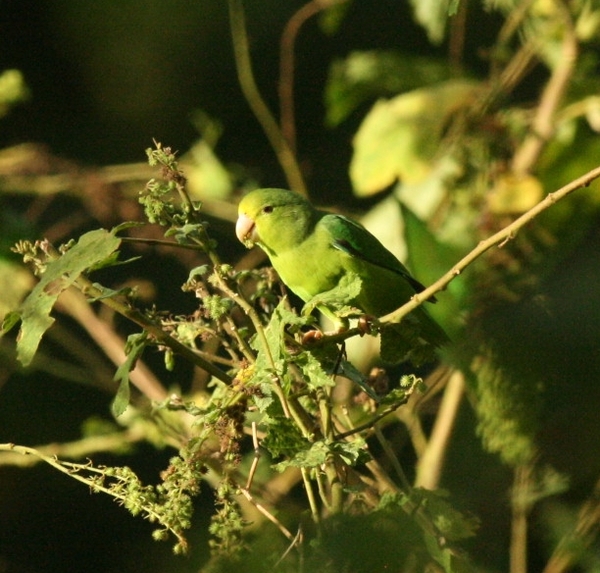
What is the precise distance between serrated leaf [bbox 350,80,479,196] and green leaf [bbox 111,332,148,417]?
6.46 feet

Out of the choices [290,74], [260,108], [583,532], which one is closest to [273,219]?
[260,108]

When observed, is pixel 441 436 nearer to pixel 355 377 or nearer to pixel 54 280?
pixel 355 377

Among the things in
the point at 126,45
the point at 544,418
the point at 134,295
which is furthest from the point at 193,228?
the point at 126,45

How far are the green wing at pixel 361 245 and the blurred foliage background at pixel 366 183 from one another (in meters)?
0.13

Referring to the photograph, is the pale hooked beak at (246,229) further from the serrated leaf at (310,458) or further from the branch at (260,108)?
the serrated leaf at (310,458)

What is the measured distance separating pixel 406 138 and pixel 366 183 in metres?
0.19

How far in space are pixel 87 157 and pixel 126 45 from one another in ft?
2.43

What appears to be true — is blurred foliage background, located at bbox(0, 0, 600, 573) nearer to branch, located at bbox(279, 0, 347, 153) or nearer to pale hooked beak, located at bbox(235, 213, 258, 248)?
branch, located at bbox(279, 0, 347, 153)

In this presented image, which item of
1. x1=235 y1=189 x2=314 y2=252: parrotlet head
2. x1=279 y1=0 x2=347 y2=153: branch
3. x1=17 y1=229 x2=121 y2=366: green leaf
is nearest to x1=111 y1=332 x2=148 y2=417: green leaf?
x1=17 y1=229 x2=121 y2=366: green leaf

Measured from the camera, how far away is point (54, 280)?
56.7 inches

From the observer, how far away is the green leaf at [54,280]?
1.42m

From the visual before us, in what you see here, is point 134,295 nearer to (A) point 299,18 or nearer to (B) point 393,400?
(B) point 393,400

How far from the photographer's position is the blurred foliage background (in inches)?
53.6

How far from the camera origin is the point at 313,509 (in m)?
1.36
